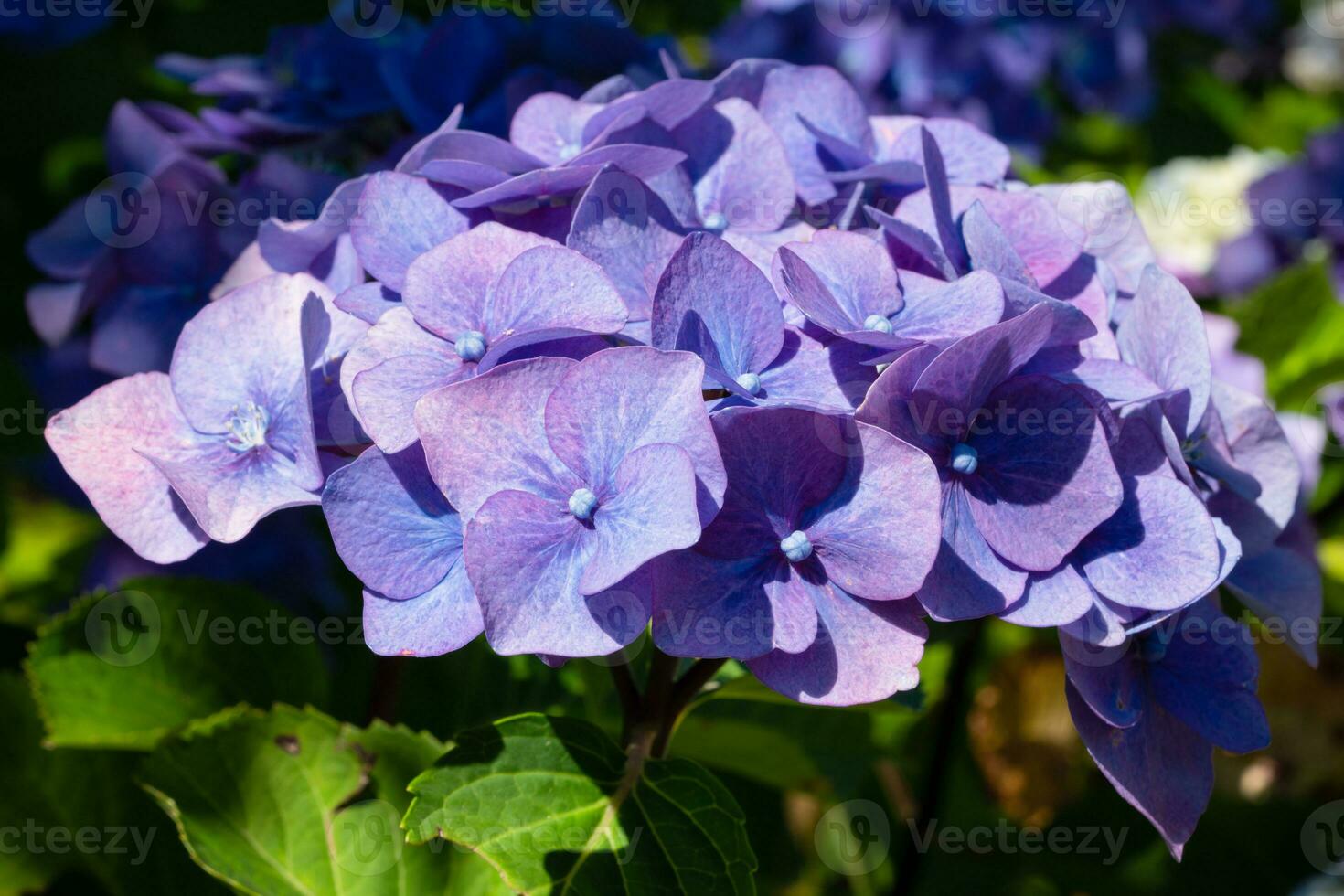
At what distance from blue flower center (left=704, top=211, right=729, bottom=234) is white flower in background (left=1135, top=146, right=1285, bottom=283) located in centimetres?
121

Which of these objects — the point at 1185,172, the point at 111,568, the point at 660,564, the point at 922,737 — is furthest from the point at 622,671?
the point at 1185,172

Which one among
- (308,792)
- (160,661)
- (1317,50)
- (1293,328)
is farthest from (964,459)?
(1317,50)

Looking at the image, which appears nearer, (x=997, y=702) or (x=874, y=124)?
(x=874, y=124)

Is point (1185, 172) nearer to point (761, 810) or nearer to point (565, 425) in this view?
point (761, 810)

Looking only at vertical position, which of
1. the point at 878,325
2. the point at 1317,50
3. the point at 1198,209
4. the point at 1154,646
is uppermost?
the point at 878,325

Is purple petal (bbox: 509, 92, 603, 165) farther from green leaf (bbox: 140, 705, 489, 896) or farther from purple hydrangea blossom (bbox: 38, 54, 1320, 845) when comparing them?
green leaf (bbox: 140, 705, 489, 896)

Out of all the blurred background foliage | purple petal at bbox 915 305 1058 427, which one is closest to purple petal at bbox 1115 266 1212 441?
purple petal at bbox 915 305 1058 427

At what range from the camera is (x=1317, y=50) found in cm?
358

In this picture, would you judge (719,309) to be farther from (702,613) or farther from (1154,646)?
(1154,646)

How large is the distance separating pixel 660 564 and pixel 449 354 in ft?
0.54

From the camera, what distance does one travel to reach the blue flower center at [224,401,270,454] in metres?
0.69

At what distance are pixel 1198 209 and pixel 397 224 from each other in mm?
1499

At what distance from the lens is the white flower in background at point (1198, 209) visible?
1919 millimetres

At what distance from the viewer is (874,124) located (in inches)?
37.0
